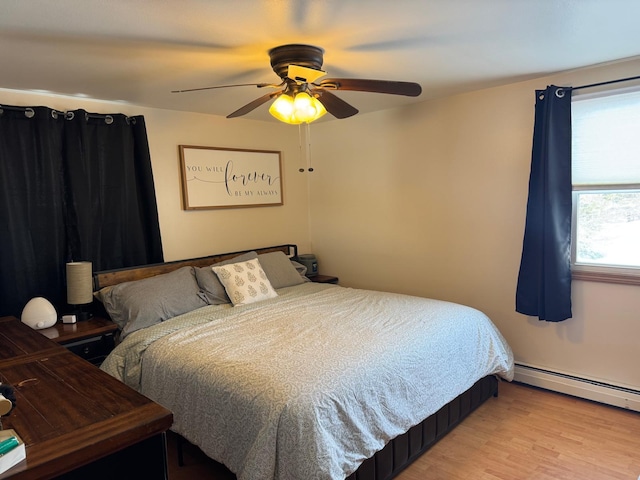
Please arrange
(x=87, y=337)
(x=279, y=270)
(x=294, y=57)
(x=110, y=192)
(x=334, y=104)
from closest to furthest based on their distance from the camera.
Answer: (x=294, y=57), (x=334, y=104), (x=87, y=337), (x=110, y=192), (x=279, y=270)

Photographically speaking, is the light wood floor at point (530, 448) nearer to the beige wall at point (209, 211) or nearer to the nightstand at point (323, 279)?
the beige wall at point (209, 211)

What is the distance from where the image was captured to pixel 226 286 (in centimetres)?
324

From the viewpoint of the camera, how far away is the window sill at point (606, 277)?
2.77m

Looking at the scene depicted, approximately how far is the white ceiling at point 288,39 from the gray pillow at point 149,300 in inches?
54.3

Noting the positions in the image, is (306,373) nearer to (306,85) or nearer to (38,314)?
(306,85)

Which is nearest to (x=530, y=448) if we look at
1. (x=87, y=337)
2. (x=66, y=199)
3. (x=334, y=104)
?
(x=334, y=104)

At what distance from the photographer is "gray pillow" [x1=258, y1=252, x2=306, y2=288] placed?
12.1ft

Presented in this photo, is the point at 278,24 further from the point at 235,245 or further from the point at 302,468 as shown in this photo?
the point at 235,245

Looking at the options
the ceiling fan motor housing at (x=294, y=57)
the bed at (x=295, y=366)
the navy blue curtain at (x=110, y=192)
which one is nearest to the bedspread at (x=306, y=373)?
the bed at (x=295, y=366)

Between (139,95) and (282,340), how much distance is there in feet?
6.96

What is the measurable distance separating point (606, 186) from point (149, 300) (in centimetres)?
319

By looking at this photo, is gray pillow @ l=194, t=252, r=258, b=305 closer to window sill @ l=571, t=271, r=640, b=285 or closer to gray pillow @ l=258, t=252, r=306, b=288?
gray pillow @ l=258, t=252, r=306, b=288

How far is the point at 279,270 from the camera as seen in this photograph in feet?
12.4

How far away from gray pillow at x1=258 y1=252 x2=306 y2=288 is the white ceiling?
4.95 ft
